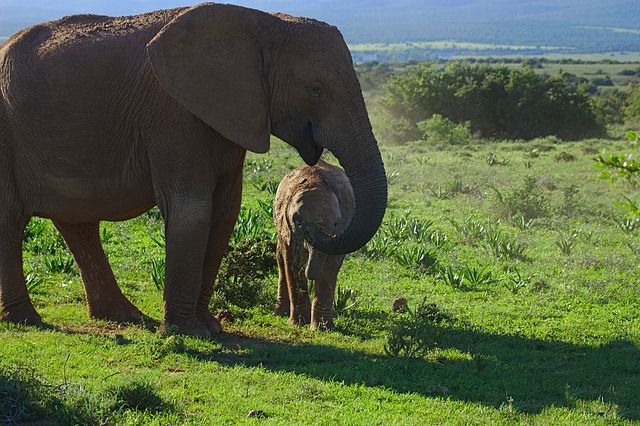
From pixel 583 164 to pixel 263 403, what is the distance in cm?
1836

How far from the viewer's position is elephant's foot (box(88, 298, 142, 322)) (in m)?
9.30

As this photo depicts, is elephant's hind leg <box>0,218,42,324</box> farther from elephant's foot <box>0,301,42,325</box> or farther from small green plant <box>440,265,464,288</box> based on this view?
small green plant <box>440,265,464,288</box>

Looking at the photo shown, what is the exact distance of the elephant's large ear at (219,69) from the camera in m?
7.66

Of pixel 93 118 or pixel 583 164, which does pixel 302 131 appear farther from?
pixel 583 164

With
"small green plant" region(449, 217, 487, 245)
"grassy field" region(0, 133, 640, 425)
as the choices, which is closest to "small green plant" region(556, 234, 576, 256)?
"grassy field" region(0, 133, 640, 425)

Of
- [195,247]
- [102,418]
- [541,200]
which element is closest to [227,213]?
[195,247]

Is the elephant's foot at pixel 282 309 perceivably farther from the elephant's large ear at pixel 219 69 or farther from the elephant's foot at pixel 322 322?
the elephant's large ear at pixel 219 69

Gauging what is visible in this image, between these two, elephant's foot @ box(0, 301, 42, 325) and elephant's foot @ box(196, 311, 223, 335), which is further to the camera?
elephant's foot @ box(196, 311, 223, 335)

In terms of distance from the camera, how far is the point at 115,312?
9312 mm

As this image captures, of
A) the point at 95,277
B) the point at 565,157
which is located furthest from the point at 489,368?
the point at 565,157

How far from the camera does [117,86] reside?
809 cm

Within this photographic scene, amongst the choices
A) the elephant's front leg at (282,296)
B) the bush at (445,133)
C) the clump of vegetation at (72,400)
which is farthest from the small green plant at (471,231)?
the bush at (445,133)

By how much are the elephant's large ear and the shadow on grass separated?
6.19 ft

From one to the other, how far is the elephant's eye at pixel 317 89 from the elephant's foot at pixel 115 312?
10.7ft
